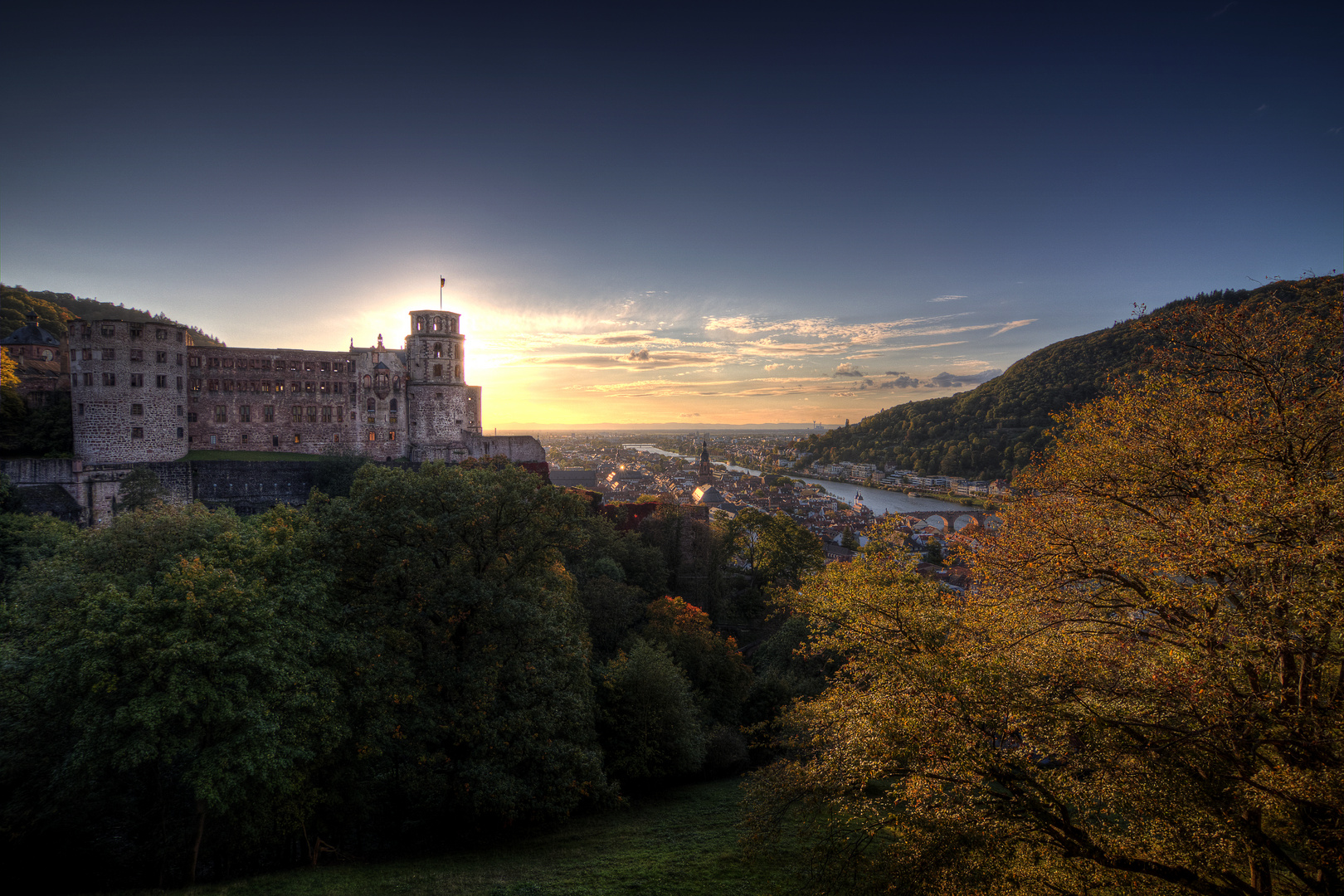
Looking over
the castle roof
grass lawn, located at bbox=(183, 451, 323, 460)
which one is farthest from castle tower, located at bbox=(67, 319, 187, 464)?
the castle roof

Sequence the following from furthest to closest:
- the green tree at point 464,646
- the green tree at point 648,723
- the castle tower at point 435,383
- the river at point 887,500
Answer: the river at point 887,500
the castle tower at point 435,383
the green tree at point 648,723
the green tree at point 464,646

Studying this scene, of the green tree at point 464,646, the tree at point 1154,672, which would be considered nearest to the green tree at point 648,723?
the green tree at point 464,646

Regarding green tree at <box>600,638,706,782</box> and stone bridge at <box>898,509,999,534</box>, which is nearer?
green tree at <box>600,638,706,782</box>

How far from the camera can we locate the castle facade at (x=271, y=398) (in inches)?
1350

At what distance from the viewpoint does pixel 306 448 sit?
43.2 m

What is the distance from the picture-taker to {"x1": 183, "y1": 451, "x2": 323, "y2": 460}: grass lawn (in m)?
39.0

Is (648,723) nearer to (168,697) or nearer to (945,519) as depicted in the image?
(168,697)

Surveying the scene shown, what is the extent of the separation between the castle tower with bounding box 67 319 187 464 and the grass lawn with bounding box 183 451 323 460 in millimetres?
1847

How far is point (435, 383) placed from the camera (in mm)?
45500

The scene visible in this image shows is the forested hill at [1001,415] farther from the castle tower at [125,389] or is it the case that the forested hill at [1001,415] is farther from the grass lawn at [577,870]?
the castle tower at [125,389]

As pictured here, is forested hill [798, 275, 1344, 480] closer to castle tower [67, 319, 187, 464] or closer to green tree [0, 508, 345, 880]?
green tree [0, 508, 345, 880]

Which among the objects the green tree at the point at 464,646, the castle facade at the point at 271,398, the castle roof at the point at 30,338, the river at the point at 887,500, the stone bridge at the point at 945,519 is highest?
the castle roof at the point at 30,338

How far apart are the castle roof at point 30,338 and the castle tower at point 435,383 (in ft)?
94.5

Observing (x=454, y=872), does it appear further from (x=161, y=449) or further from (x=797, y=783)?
(x=161, y=449)
